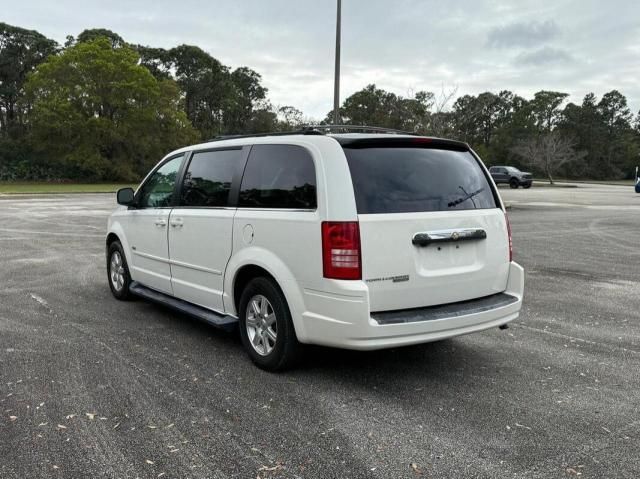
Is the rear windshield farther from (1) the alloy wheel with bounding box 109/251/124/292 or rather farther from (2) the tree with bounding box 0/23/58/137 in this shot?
(2) the tree with bounding box 0/23/58/137

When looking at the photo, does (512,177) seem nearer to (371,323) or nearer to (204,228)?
(204,228)

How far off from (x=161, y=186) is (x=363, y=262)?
293 centimetres

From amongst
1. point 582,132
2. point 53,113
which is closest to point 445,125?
point 53,113

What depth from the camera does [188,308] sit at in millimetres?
5129

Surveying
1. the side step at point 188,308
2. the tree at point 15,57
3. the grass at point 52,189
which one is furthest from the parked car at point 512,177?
the tree at point 15,57

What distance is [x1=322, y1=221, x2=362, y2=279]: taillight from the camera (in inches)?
145

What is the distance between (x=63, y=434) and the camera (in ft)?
10.7

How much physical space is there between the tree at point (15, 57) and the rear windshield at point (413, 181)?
7126 cm

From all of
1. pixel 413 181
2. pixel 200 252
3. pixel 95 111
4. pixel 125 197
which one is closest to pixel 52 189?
pixel 95 111

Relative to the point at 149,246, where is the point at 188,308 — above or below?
below

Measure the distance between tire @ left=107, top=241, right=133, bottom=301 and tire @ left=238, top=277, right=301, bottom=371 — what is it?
2.53m

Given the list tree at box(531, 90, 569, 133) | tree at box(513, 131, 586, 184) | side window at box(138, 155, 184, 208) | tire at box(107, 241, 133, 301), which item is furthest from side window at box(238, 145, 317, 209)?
tree at box(531, 90, 569, 133)

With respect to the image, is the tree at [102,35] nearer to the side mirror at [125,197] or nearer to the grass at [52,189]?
the grass at [52,189]

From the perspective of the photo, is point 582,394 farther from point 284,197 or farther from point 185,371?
point 185,371
